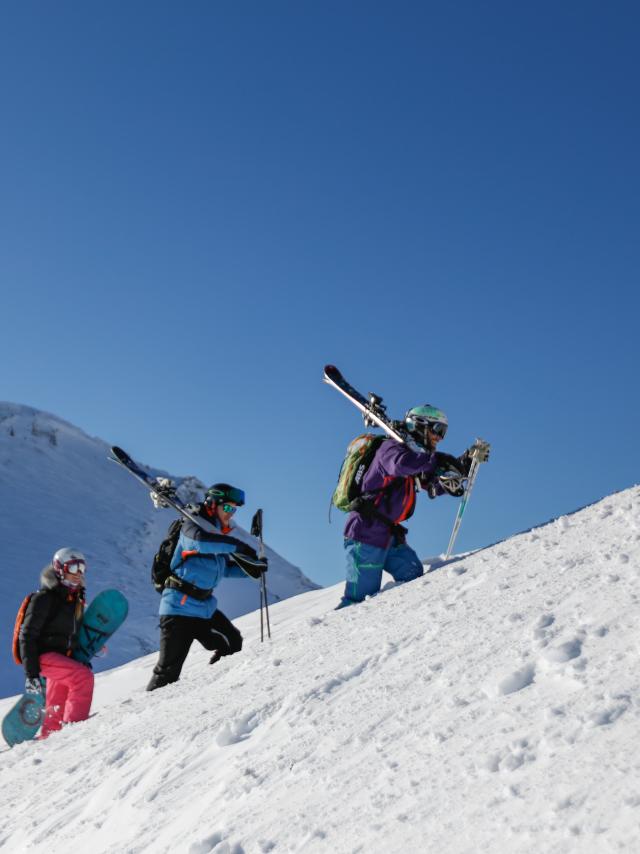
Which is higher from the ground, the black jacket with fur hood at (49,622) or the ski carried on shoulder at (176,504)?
the ski carried on shoulder at (176,504)

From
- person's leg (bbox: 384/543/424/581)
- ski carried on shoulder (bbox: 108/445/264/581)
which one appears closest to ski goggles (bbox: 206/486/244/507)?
ski carried on shoulder (bbox: 108/445/264/581)

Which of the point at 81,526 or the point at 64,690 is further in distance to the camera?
the point at 81,526

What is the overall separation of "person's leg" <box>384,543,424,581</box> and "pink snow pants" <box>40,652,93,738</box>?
2807 millimetres

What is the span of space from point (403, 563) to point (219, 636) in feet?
6.03

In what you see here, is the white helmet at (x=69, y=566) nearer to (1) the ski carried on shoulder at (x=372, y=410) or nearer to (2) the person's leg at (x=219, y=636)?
(2) the person's leg at (x=219, y=636)

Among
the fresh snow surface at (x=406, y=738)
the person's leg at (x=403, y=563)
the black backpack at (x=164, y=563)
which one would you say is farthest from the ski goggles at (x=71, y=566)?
the person's leg at (x=403, y=563)

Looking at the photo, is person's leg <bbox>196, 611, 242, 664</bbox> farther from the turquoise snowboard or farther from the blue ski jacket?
the turquoise snowboard

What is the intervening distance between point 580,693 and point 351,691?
1.48 m

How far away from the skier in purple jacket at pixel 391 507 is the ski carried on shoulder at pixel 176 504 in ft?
2.98

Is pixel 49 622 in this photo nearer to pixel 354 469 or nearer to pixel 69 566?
pixel 69 566

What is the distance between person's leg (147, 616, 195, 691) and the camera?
23.4ft

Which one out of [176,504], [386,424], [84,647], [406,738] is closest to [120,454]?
[176,504]

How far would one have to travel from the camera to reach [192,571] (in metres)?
7.38

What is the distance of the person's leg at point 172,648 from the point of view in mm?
7129
